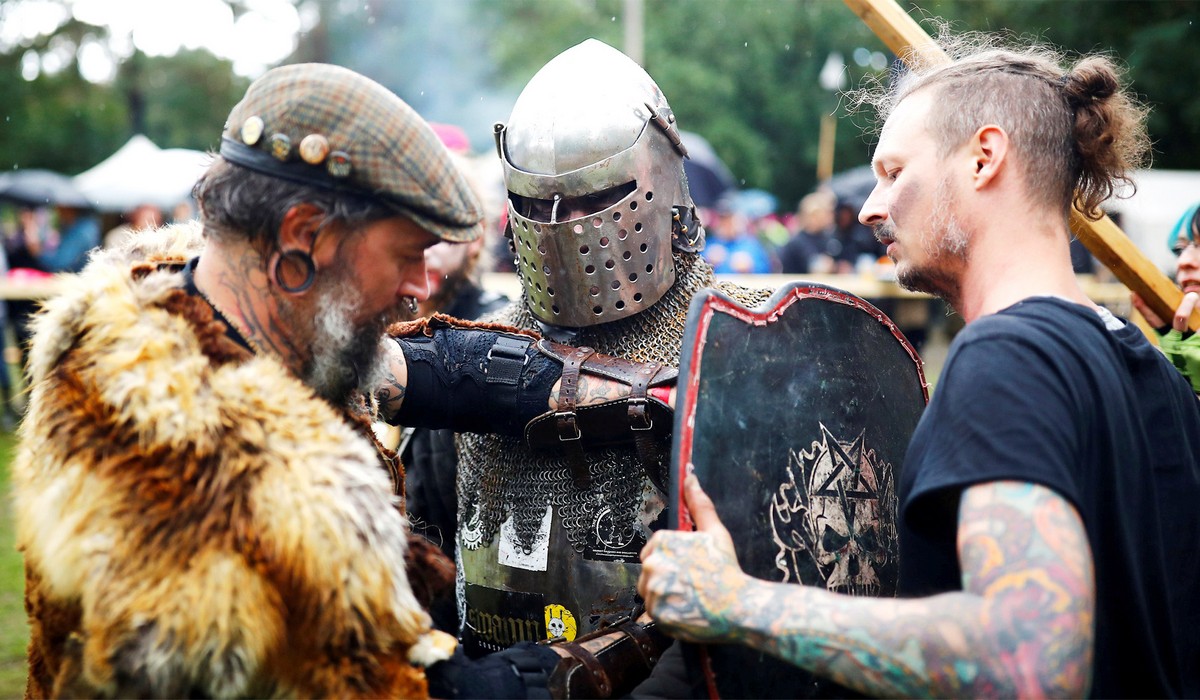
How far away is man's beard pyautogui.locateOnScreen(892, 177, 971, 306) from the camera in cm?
205

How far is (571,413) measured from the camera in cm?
265

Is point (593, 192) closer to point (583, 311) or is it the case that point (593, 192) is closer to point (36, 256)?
point (583, 311)

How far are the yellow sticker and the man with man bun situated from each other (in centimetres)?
96

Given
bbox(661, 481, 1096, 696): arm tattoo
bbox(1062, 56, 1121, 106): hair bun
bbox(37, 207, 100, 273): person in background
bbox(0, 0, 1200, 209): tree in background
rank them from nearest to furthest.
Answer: bbox(661, 481, 1096, 696): arm tattoo → bbox(1062, 56, 1121, 106): hair bun → bbox(37, 207, 100, 273): person in background → bbox(0, 0, 1200, 209): tree in background

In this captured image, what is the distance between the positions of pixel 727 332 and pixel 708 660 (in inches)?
26.8

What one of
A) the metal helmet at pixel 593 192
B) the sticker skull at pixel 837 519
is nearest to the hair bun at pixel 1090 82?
the sticker skull at pixel 837 519

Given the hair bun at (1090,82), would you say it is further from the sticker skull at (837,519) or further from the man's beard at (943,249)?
the sticker skull at (837,519)

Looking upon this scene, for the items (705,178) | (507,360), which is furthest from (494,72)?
(507,360)

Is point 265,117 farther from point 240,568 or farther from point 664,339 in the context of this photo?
point 664,339

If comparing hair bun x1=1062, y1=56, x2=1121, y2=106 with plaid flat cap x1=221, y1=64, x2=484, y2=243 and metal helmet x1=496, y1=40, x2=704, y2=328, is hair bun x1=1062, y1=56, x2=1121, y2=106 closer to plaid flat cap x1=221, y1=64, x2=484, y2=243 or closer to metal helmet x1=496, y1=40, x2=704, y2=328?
metal helmet x1=496, y1=40, x2=704, y2=328

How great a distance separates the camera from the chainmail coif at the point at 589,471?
2.77m

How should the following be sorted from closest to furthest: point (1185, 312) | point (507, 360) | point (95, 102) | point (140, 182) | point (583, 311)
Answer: point (507, 360) < point (583, 311) < point (1185, 312) < point (140, 182) < point (95, 102)

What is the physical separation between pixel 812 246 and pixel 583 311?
10.6 metres

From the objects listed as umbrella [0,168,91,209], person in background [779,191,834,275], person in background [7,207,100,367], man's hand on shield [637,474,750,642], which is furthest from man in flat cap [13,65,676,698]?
umbrella [0,168,91,209]
